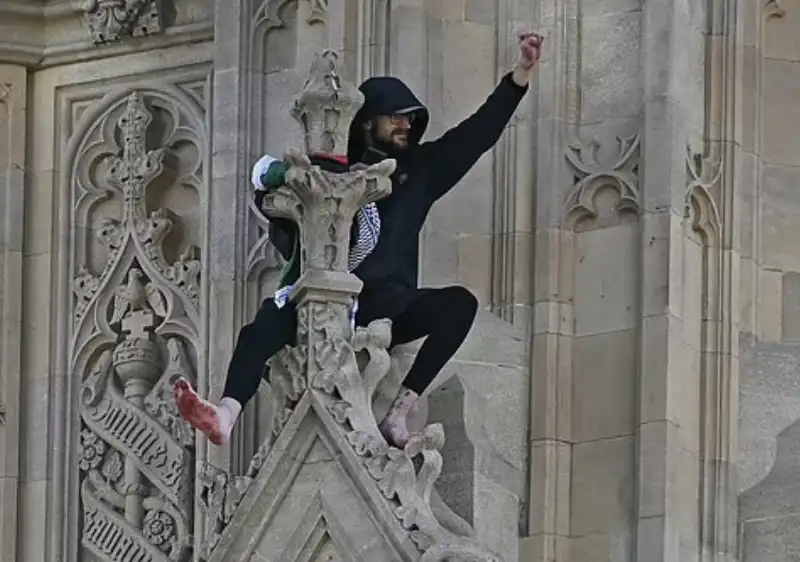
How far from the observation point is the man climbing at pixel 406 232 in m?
18.6

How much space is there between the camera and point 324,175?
1850 cm

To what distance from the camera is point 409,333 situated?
18.8 metres

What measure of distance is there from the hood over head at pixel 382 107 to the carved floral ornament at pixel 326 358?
0.20m

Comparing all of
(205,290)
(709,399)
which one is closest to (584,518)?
(709,399)

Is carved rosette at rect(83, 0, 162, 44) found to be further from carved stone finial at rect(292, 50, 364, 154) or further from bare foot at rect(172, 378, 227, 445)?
bare foot at rect(172, 378, 227, 445)

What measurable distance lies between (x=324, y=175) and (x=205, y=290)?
1976 mm

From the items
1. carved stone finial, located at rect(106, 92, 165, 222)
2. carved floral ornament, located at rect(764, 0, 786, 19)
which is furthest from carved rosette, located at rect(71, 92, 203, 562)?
carved floral ornament, located at rect(764, 0, 786, 19)

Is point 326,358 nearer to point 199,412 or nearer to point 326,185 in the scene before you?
point 199,412

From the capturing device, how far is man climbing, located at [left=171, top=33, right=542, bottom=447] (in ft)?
61.0

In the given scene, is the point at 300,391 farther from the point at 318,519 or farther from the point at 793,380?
the point at 793,380

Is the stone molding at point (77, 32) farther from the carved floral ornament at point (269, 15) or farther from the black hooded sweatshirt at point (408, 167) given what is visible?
the black hooded sweatshirt at point (408, 167)

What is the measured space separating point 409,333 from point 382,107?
811mm

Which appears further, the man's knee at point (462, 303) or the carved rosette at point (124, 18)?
the carved rosette at point (124, 18)

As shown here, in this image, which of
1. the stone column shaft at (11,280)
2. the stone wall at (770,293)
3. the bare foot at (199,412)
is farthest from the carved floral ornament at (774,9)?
the stone column shaft at (11,280)
